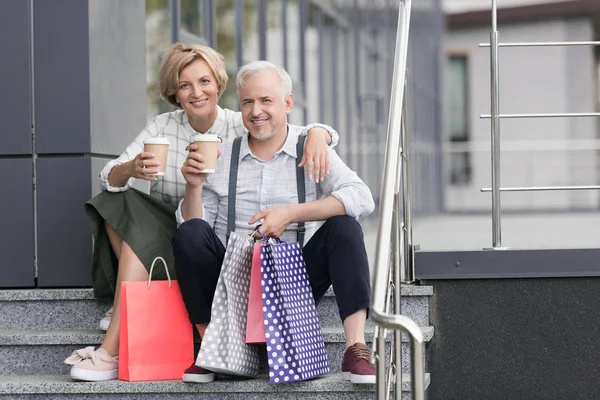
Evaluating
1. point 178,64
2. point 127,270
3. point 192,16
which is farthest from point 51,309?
point 192,16

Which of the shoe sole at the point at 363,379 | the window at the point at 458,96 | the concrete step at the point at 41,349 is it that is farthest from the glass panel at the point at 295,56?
the window at the point at 458,96

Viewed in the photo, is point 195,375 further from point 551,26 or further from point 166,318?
point 551,26

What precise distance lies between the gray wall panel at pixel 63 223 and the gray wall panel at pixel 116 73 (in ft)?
0.46

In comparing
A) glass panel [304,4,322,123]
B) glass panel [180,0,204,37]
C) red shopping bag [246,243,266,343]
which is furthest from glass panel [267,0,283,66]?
red shopping bag [246,243,266,343]

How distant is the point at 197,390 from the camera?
10.1 feet

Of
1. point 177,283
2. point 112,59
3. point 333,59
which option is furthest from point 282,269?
point 333,59

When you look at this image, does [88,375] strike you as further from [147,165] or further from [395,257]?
[395,257]

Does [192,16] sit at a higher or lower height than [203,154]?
higher

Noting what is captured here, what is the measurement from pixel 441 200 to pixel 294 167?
1288 cm

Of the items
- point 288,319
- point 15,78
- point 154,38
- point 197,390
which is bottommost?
point 197,390

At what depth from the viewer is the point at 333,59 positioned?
886cm

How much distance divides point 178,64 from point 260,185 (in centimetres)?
54

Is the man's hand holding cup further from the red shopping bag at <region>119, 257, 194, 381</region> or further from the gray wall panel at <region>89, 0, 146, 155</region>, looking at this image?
the gray wall panel at <region>89, 0, 146, 155</region>

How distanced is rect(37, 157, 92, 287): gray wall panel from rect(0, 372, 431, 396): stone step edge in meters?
0.76
